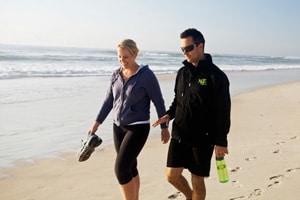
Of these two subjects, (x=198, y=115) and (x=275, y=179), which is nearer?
(x=198, y=115)

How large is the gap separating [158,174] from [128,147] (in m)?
1.73

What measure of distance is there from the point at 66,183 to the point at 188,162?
2108 millimetres

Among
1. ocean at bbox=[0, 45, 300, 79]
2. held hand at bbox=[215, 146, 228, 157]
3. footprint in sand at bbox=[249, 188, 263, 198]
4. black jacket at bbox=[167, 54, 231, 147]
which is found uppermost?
black jacket at bbox=[167, 54, 231, 147]

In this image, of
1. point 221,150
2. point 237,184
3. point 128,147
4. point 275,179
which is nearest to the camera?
point 221,150

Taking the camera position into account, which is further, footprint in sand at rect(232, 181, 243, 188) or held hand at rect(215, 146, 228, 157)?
footprint in sand at rect(232, 181, 243, 188)

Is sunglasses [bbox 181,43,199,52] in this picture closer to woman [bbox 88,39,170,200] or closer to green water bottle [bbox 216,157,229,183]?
woman [bbox 88,39,170,200]

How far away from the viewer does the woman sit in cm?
354

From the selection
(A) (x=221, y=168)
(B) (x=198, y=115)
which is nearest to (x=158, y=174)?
(A) (x=221, y=168)

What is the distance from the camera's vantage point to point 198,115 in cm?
326

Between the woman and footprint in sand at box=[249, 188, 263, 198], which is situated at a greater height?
the woman

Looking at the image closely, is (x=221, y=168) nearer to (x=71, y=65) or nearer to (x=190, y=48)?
(x=190, y=48)

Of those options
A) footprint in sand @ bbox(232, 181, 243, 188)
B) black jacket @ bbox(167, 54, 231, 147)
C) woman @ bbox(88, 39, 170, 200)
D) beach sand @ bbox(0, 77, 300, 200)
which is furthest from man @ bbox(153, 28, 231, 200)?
footprint in sand @ bbox(232, 181, 243, 188)

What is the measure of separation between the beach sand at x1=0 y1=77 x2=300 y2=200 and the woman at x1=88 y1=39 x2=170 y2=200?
0.90 metres

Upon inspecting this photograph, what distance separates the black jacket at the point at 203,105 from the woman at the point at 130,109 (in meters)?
0.33
